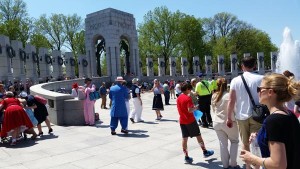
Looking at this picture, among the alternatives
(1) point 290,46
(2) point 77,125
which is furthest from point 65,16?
(2) point 77,125

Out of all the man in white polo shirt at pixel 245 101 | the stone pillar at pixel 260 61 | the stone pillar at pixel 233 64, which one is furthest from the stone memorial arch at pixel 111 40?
the man in white polo shirt at pixel 245 101

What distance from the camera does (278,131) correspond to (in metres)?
2.13

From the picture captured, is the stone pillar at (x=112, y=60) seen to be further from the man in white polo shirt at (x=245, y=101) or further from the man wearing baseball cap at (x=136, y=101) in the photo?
the man in white polo shirt at (x=245, y=101)

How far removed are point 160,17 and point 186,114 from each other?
53787 millimetres

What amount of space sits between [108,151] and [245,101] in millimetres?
3743

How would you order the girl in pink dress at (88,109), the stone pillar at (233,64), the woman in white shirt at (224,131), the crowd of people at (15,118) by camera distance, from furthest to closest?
the stone pillar at (233,64) → the girl in pink dress at (88,109) → the crowd of people at (15,118) → the woman in white shirt at (224,131)

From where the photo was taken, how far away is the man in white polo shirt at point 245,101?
4707 millimetres

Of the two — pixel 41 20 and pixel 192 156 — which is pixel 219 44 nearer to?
pixel 41 20

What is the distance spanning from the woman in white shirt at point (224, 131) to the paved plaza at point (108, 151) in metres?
0.32

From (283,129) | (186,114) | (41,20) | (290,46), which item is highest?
(41,20)

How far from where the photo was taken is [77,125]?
→ 11.3m

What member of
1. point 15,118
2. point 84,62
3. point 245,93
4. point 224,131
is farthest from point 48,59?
point 245,93

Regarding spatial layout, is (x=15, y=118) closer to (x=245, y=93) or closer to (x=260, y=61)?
(x=245, y=93)

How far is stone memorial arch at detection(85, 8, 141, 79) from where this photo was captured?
40250 millimetres
